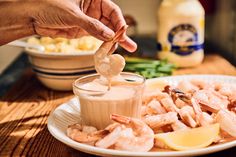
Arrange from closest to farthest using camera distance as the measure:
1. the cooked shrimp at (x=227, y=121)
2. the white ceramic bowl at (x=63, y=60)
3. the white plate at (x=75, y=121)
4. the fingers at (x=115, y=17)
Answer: the white plate at (x=75, y=121), the cooked shrimp at (x=227, y=121), the fingers at (x=115, y=17), the white ceramic bowl at (x=63, y=60)

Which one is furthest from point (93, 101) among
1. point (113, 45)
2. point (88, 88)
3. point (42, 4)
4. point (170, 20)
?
point (170, 20)

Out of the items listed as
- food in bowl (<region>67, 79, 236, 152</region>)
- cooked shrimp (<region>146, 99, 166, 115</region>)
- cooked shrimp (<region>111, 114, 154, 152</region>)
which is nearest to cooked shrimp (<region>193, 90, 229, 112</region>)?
food in bowl (<region>67, 79, 236, 152</region>)

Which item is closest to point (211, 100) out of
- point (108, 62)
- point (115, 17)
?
point (108, 62)

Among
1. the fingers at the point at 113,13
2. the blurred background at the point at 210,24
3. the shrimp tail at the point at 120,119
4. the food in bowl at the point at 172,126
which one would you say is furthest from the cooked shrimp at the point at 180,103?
the blurred background at the point at 210,24

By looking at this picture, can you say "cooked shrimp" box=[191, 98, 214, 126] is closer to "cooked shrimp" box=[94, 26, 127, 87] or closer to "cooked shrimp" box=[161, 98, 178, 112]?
"cooked shrimp" box=[161, 98, 178, 112]

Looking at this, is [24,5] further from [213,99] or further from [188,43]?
[188,43]

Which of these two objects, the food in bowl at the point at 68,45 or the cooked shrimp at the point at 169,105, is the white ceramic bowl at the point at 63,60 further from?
the cooked shrimp at the point at 169,105
